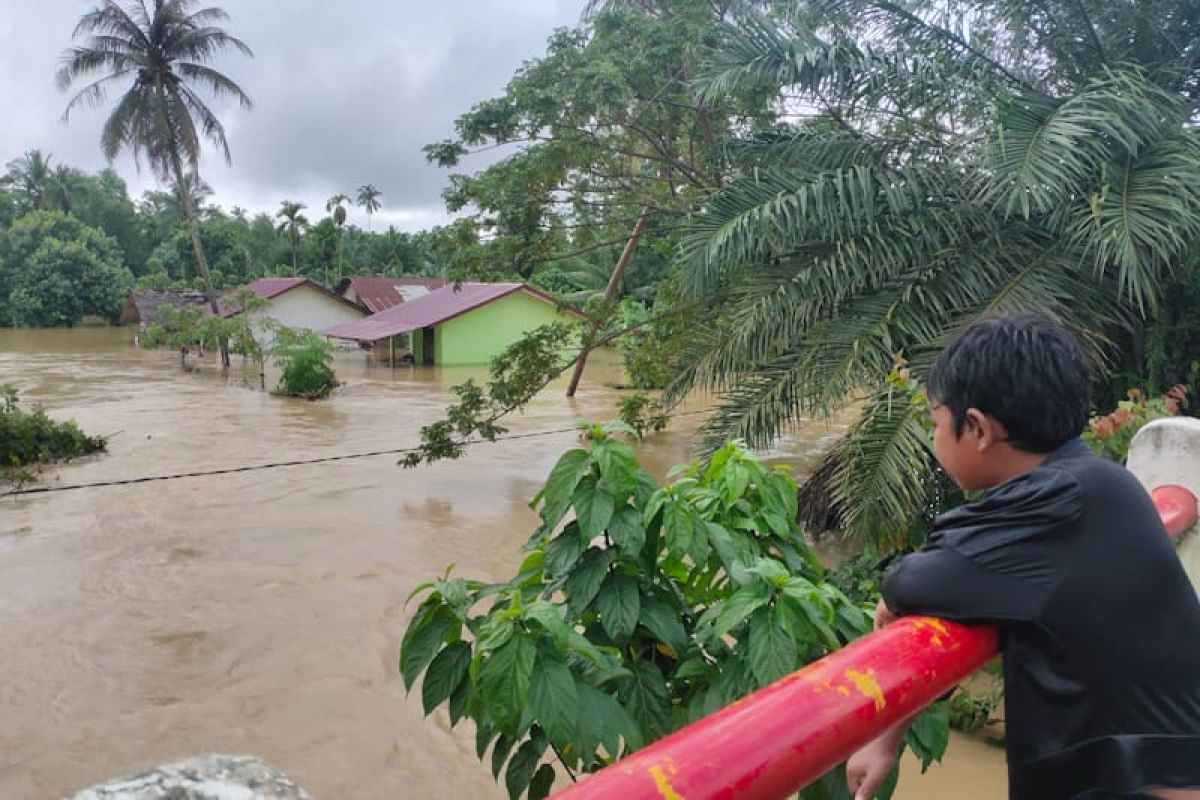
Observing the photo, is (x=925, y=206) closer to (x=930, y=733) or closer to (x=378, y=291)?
(x=930, y=733)

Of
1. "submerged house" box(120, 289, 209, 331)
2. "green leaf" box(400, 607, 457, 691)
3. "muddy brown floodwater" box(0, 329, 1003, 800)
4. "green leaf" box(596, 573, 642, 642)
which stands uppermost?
"submerged house" box(120, 289, 209, 331)

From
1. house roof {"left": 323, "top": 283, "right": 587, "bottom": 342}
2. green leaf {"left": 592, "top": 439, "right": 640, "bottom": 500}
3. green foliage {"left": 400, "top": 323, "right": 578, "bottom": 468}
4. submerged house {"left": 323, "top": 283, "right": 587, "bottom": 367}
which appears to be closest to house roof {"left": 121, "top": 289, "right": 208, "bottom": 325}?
house roof {"left": 323, "top": 283, "right": 587, "bottom": 342}

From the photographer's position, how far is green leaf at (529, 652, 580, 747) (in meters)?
1.62

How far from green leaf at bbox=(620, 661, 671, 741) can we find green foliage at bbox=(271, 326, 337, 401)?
20.0 meters

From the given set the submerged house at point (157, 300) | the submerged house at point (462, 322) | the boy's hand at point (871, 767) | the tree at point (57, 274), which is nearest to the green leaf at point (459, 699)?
the boy's hand at point (871, 767)

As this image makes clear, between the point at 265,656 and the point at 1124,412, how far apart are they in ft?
18.6

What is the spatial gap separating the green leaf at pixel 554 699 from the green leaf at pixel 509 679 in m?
0.03

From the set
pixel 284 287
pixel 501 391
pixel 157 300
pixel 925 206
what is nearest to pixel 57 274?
pixel 157 300

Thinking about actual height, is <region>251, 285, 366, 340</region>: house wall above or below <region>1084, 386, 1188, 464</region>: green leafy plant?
above

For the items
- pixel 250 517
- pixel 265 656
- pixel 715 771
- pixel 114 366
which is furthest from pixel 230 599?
pixel 114 366

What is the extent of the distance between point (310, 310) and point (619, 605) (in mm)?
34636

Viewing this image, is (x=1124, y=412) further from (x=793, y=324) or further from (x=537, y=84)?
(x=537, y=84)

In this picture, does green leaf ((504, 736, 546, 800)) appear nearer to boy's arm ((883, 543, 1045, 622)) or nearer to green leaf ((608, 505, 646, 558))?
green leaf ((608, 505, 646, 558))

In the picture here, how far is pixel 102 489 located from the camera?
445 inches
